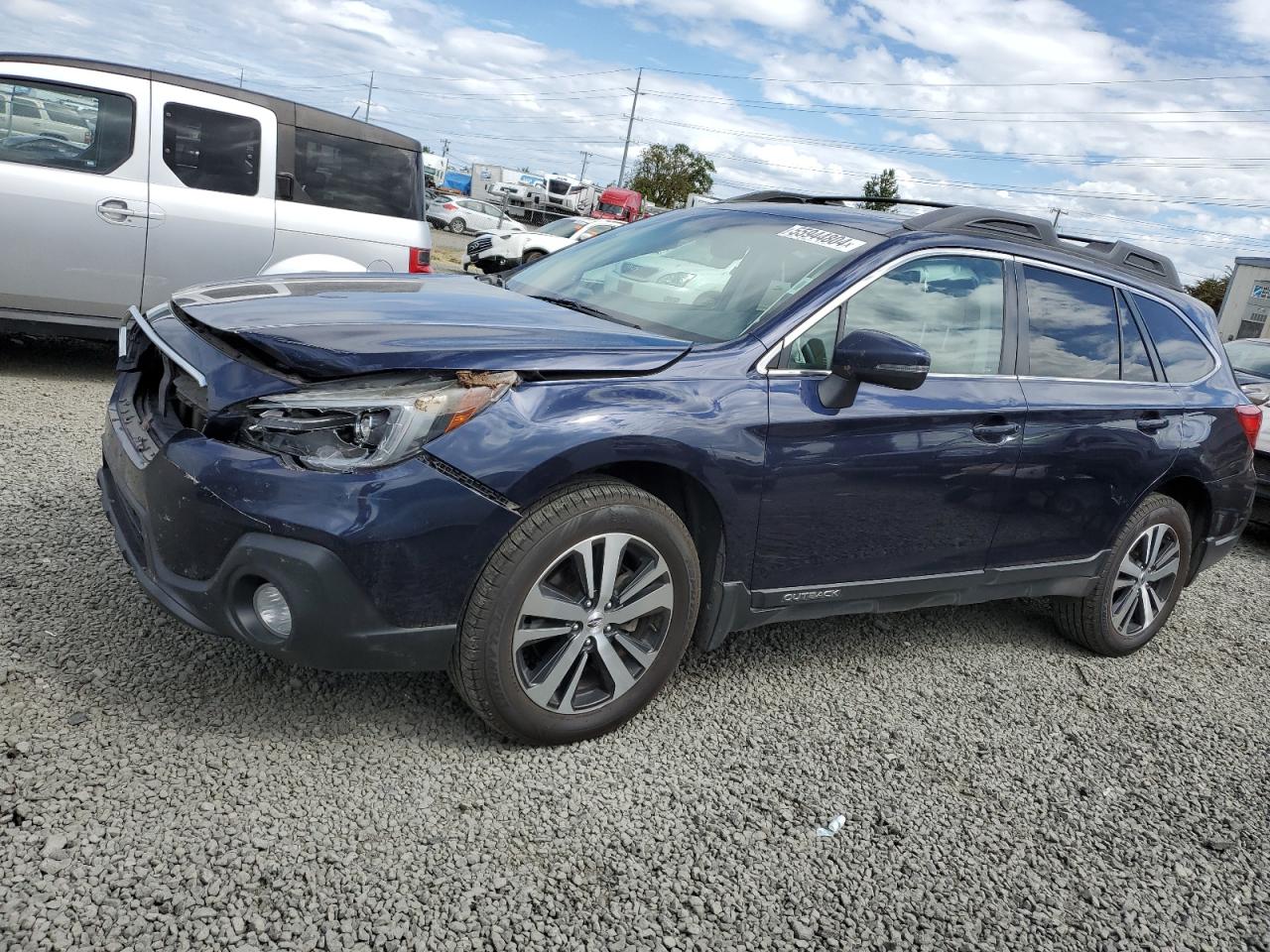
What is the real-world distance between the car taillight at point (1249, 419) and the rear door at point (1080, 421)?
1.86 feet

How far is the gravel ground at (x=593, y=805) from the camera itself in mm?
2307

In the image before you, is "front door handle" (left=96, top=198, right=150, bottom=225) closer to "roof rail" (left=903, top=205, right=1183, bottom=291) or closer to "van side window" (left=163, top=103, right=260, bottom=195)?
"van side window" (left=163, top=103, right=260, bottom=195)

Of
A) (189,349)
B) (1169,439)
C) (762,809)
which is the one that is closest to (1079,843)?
(762,809)

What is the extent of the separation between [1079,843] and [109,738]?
2.78 m

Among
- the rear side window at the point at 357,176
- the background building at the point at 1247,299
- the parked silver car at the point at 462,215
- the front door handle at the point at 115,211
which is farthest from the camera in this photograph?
the parked silver car at the point at 462,215

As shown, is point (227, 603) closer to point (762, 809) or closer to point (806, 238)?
point (762, 809)

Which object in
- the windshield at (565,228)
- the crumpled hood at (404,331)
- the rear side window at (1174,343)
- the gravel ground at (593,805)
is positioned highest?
the rear side window at (1174,343)

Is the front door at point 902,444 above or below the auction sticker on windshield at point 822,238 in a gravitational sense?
below

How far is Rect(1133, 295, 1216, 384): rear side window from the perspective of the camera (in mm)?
4469

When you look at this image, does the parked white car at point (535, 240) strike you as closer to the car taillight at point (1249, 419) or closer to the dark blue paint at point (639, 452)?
the car taillight at point (1249, 419)

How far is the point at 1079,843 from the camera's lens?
3078 mm

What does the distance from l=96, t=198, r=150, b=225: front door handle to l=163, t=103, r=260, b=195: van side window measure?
378 mm

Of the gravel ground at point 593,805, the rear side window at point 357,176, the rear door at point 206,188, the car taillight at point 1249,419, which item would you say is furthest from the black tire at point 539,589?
the rear side window at point 357,176

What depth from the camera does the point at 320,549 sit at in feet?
8.23
